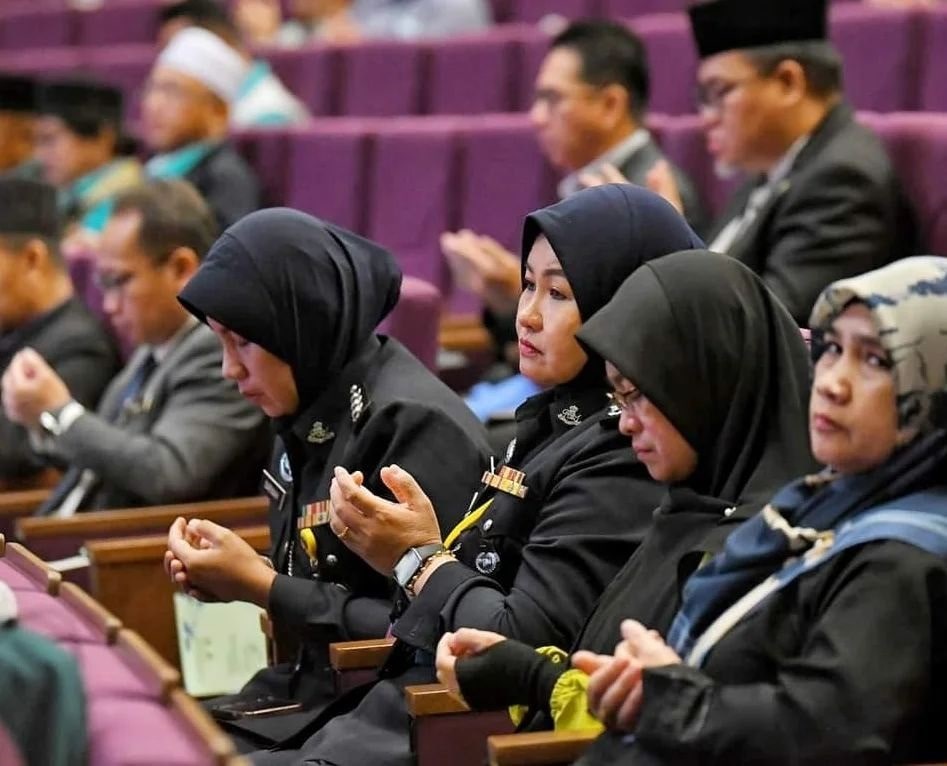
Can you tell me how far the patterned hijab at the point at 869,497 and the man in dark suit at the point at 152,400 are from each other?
1.27 metres

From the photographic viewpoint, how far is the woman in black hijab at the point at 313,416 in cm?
192

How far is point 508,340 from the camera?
10.3 ft

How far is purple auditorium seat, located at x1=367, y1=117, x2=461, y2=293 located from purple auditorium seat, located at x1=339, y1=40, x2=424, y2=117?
2.31 feet

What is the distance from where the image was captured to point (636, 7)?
14.7ft

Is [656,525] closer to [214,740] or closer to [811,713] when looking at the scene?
[811,713]

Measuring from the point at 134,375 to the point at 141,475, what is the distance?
255 millimetres

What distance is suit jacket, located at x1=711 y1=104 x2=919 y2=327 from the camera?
251cm

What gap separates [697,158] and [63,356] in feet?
3.58

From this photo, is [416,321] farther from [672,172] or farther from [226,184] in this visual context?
[226,184]

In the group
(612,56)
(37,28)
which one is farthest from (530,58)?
(37,28)

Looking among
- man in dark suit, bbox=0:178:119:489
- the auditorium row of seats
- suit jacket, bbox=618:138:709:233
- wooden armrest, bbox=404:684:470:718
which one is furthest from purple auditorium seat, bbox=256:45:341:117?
wooden armrest, bbox=404:684:470:718

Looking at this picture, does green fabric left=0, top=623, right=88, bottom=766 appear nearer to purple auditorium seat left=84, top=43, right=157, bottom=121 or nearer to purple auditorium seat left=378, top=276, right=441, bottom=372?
purple auditorium seat left=378, top=276, right=441, bottom=372

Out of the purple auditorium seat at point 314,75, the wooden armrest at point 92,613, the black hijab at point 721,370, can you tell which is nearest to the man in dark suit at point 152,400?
the wooden armrest at point 92,613

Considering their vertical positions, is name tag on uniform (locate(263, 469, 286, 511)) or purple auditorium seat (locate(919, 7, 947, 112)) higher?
purple auditorium seat (locate(919, 7, 947, 112))
